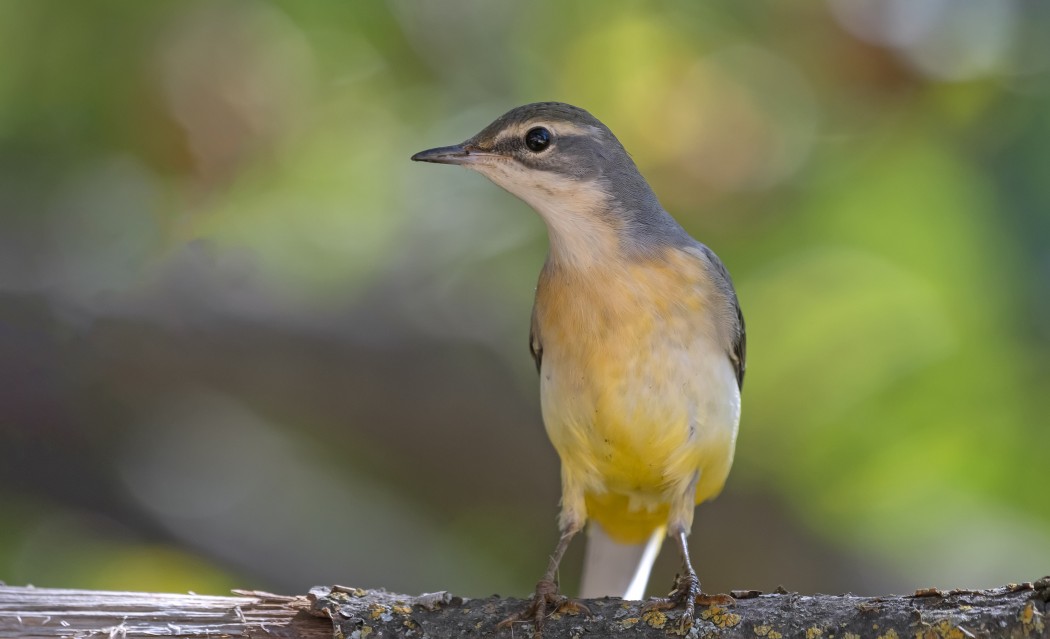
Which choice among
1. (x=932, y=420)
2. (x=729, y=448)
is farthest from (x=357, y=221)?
(x=932, y=420)

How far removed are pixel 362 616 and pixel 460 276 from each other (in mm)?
3956

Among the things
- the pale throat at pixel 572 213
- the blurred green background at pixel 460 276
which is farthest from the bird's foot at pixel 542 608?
the blurred green background at pixel 460 276

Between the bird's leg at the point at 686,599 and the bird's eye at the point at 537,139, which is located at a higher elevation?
the bird's eye at the point at 537,139

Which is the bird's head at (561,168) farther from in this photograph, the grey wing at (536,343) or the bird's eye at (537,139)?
the grey wing at (536,343)

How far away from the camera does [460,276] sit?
7719 mm

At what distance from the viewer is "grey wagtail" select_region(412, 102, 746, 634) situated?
4.73 m

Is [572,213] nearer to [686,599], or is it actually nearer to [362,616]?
[686,599]

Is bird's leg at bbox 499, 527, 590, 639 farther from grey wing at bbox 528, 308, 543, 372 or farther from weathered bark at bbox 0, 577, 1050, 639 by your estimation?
grey wing at bbox 528, 308, 543, 372

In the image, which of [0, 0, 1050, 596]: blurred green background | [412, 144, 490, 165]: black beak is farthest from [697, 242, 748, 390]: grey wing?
[0, 0, 1050, 596]: blurred green background


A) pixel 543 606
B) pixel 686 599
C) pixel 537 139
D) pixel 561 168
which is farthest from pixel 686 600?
pixel 537 139

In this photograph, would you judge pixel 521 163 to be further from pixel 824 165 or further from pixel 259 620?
pixel 824 165

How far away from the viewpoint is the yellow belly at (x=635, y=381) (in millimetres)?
4711

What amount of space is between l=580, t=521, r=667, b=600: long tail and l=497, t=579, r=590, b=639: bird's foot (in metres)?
1.55

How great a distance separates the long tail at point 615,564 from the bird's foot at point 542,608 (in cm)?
155
